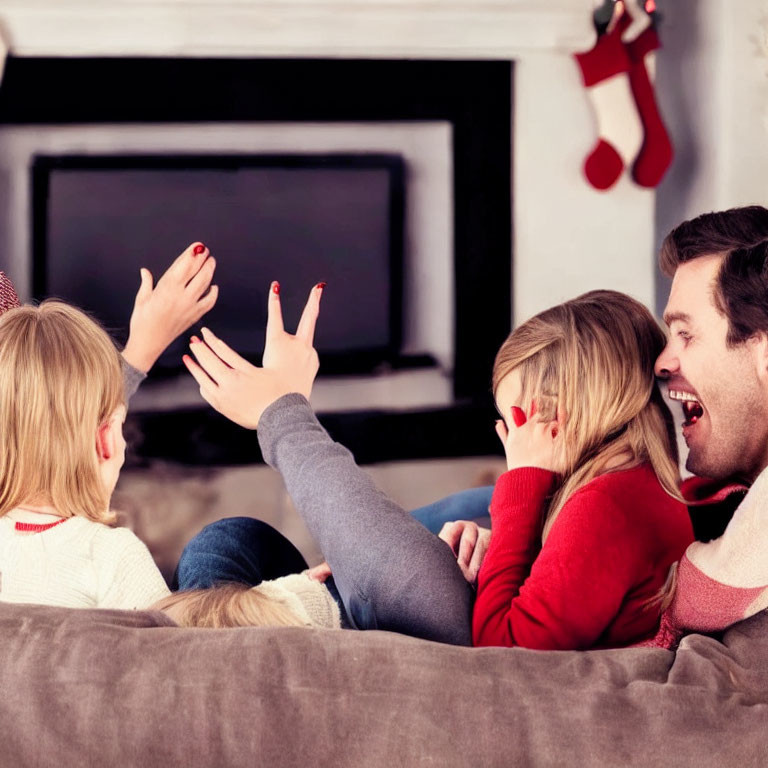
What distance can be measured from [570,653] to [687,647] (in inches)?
4.5

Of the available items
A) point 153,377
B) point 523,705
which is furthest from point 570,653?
point 153,377

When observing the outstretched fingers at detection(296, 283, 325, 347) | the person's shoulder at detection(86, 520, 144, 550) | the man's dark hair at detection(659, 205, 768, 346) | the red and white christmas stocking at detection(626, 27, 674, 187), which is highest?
the red and white christmas stocking at detection(626, 27, 674, 187)

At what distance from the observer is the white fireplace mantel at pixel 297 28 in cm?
273

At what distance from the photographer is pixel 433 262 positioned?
306 centimetres

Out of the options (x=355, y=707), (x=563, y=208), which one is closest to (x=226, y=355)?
(x=355, y=707)

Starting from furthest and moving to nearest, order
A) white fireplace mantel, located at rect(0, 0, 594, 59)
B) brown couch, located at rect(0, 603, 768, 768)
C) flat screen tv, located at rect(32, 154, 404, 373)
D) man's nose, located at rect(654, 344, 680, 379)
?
1. flat screen tv, located at rect(32, 154, 404, 373)
2. white fireplace mantel, located at rect(0, 0, 594, 59)
3. man's nose, located at rect(654, 344, 680, 379)
4. brown couch, located at rect(0, 603, 768, 768)

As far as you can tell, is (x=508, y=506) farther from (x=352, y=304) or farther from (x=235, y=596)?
(x=352, y=304)

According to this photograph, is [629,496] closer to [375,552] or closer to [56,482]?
[375,552]

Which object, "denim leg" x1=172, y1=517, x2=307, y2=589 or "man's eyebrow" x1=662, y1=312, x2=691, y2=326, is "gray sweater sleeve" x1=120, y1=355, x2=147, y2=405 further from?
"man's eyebrow" x1=662, y1=312, x2=691, y2=326

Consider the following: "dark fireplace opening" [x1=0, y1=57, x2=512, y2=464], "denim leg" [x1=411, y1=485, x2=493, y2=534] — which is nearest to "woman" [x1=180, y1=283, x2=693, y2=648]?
"denim leg" [x1=411, y1=485, x2=493, y2=534]

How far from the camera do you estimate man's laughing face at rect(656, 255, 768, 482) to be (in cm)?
125

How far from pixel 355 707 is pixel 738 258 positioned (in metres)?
0.77

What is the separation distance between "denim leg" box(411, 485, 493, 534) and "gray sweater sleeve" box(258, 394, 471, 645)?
2.68 feet

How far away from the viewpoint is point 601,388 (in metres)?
1.19
